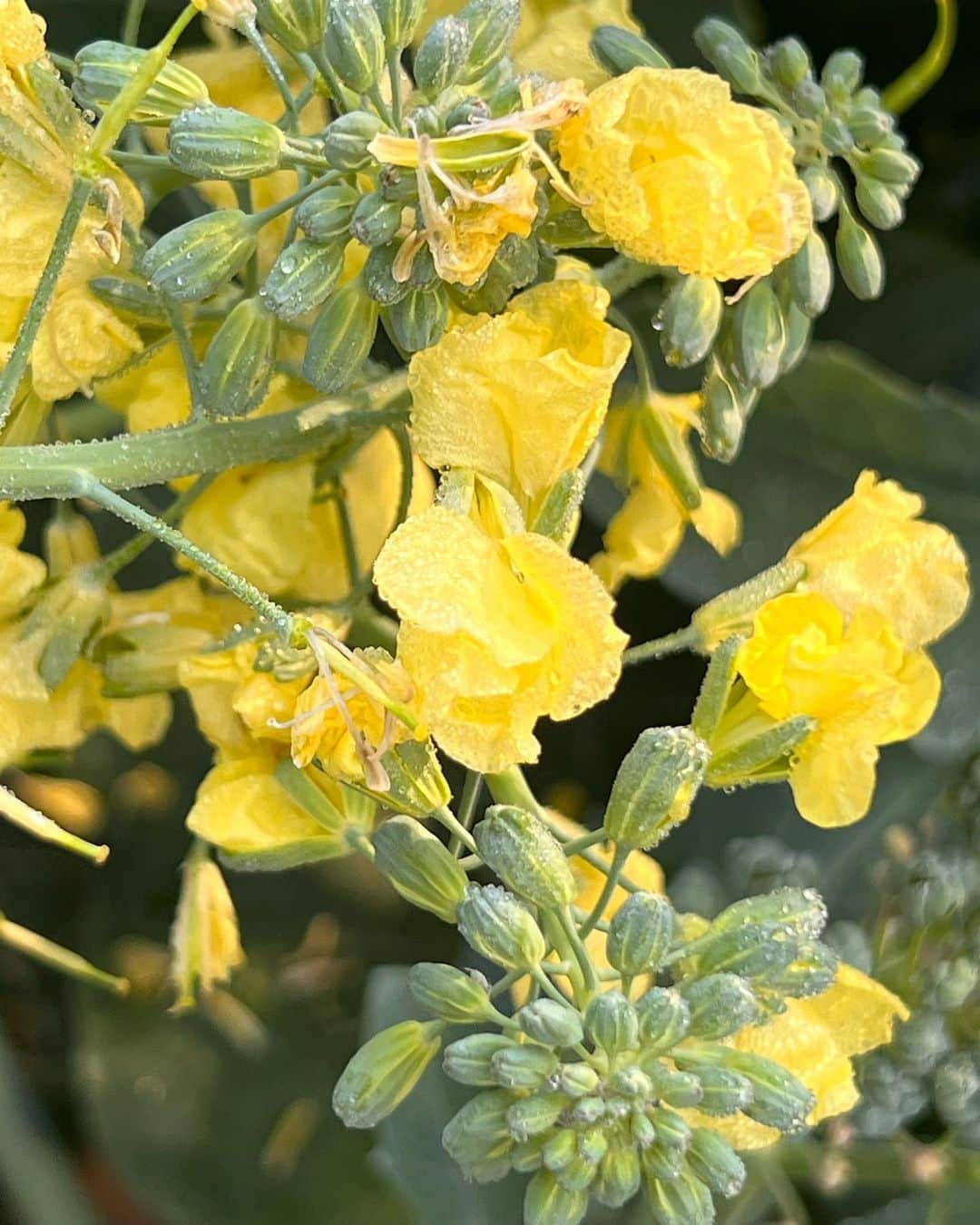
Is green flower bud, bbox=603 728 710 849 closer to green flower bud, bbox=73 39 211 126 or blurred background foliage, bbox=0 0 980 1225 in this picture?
green flower bud, bbox=73 39 211 126

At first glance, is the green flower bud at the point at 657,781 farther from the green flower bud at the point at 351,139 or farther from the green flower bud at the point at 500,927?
the green flower bud at the point at 351,139

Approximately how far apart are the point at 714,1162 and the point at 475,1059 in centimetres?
8

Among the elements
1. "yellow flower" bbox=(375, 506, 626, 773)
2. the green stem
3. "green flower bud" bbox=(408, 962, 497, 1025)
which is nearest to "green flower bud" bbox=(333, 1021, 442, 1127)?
"green flower bud" bbox=(408, 962, 497, 1025)

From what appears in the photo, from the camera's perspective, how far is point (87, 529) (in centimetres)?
61

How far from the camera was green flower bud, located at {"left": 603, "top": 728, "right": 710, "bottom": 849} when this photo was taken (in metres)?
0.49

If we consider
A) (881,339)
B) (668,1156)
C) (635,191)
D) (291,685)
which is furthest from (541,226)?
(881,339)

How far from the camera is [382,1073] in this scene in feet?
1.70

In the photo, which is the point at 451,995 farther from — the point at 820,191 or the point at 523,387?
the point at 820,191

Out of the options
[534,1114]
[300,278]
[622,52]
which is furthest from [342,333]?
[534,1114]

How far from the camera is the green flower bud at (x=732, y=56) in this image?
542mm

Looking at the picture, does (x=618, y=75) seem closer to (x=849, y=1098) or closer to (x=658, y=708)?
(x=849, y=1098)

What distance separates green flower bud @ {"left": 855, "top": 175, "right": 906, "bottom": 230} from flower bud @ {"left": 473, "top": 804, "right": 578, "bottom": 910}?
26cm

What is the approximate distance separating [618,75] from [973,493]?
1.38 feet

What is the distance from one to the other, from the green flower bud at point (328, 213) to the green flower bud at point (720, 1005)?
0.26 metres
